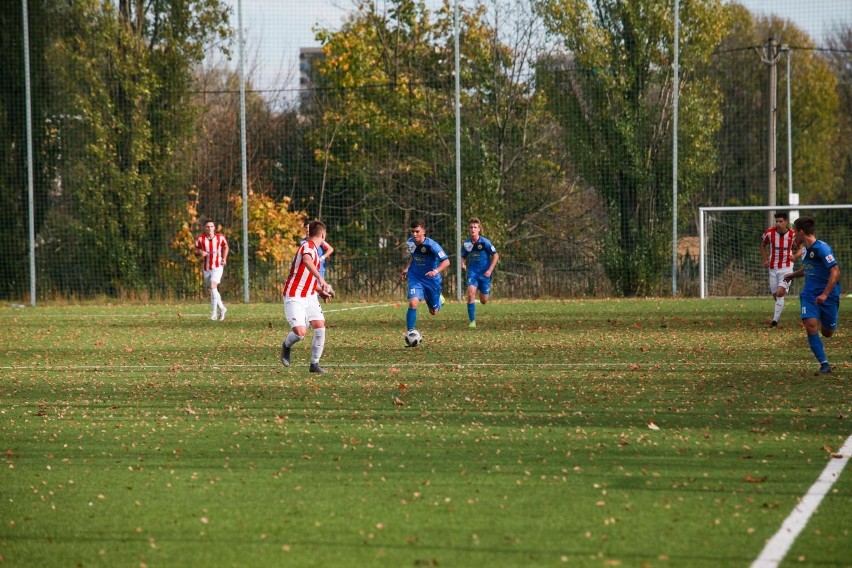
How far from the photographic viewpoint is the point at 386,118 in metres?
30.7

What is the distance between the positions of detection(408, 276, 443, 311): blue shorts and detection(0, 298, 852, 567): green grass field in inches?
67.7

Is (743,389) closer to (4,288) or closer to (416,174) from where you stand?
(416,174)

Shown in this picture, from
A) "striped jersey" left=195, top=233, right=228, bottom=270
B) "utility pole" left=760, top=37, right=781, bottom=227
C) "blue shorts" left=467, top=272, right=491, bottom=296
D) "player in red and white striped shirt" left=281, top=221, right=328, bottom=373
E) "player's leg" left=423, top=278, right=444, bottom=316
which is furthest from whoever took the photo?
"utility pole" left=760, top=37, right=781, bottom=227

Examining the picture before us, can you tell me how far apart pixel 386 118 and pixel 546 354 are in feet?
55.5

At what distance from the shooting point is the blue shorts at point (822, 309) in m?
12.3

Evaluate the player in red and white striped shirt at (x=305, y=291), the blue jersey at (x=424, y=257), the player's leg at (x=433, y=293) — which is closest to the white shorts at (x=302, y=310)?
the player in red and white striped shirt at (x=305, y=291)

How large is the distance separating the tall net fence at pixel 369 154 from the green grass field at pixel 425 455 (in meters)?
13.9

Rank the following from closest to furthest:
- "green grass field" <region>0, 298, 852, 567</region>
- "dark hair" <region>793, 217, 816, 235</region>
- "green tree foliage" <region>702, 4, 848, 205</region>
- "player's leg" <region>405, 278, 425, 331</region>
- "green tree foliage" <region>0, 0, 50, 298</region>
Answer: "green grass field" <region>0, 298, 852, 567</region> < "dark hair" <region>793, 217, 816, 235</region> < "player's leg" <region>405, 278, 425, 331</region> < "green tree foliage" <region>0, 0, 50, 298</region> < "green tree foliage" <region>702, 4, 848, 205</region>

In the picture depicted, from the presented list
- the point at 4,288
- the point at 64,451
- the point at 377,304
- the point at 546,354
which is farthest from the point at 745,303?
the point at 64,451

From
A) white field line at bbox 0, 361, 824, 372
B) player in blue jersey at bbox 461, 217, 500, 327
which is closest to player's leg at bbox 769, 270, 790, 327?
player in blue jersey at bbox 461, 217, 500, 327

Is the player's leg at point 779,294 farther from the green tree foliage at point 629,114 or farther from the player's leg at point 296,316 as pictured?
the green tree foliage at point 629,114

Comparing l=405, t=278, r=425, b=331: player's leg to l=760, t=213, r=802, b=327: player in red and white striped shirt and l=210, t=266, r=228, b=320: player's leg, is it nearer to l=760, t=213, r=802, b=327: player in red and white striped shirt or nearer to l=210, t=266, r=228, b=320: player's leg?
l=210, t=266, r=228, b=320: player's leg

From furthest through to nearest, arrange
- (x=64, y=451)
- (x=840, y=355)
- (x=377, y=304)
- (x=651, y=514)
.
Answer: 1. (x=377, y=304)
2. (x=840, y=355)
3. (x=64, y=451)
4. (x=651, y=514)

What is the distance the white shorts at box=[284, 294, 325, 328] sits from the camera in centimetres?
1335
